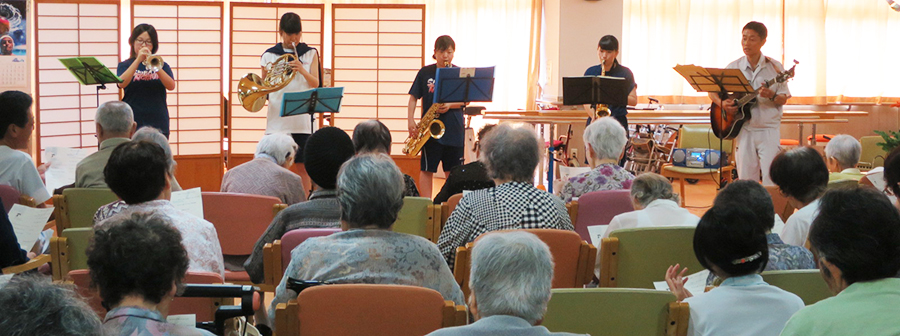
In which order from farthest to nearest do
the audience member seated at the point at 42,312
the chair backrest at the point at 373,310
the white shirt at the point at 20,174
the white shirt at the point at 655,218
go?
the white shirt at the point at 20,174 < the white shirt at the point at 655,218 < the chair backrest at the point at 373,310 < the audience member seated at the point at 42,312

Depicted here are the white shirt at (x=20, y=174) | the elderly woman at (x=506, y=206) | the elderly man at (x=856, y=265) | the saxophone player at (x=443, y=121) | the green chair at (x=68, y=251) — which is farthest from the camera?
the saxophone player at (x=443, y=121)

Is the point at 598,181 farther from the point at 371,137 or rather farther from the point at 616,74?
the point at 616,74

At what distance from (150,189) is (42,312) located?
176cm

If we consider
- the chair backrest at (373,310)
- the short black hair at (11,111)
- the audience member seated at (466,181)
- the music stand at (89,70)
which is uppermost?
the music stand at (89,70)

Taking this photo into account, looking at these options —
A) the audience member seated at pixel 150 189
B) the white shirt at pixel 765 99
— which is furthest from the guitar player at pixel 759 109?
the audience member seated at pixel 150 189

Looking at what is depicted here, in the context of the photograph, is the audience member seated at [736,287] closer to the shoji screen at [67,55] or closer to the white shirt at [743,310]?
the white shirt at [743,310]

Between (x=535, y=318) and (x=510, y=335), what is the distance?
91mm

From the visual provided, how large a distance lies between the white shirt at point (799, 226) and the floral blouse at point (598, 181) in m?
1.00

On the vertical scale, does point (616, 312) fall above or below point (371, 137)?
below

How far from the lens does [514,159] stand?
10.8 ft

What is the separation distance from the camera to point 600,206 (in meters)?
3.77

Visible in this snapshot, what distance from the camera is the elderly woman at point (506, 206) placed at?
306 cm

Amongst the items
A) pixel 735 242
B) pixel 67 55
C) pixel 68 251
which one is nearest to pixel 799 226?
pixel 735 242

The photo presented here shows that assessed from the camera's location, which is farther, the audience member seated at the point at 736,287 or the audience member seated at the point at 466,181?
the audience member seated at the point at 466,181
